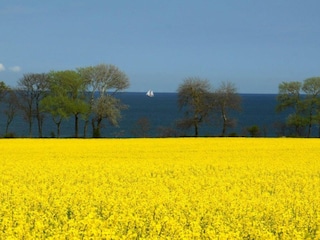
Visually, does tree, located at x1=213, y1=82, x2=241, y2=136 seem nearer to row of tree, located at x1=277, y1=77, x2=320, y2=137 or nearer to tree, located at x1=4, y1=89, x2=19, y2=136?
row of tree, located at x1=277, y1=77, x2=320, y2=137

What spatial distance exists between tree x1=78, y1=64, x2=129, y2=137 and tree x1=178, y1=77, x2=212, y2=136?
6.52 meters

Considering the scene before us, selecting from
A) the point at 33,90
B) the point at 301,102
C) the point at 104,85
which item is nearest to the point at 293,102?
the point at 301,102

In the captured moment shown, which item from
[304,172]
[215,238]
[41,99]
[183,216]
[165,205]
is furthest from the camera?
[41,99]

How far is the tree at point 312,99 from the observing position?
196ft

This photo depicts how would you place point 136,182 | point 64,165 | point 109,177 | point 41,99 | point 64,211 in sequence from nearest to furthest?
point 64,211, point 136,182, point 109,177, point 64,165, point 41,99

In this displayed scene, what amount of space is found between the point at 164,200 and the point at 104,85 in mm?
45761

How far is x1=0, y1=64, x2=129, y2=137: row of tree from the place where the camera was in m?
55.1

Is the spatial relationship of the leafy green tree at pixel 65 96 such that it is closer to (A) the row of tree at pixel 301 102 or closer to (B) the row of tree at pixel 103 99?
(B) the row of tree at pixel 103 99

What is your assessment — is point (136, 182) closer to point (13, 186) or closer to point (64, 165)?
point (13, 186)

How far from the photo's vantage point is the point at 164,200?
11773 mm

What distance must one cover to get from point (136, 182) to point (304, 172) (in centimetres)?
626

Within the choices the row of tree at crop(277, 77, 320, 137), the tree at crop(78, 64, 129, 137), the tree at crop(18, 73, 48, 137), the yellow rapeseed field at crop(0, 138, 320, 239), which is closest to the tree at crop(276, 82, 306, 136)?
the row of tree at crop(277, 77, 320, 137)

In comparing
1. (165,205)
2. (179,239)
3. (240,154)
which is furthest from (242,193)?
(240,154)

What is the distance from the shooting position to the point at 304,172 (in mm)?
18609
